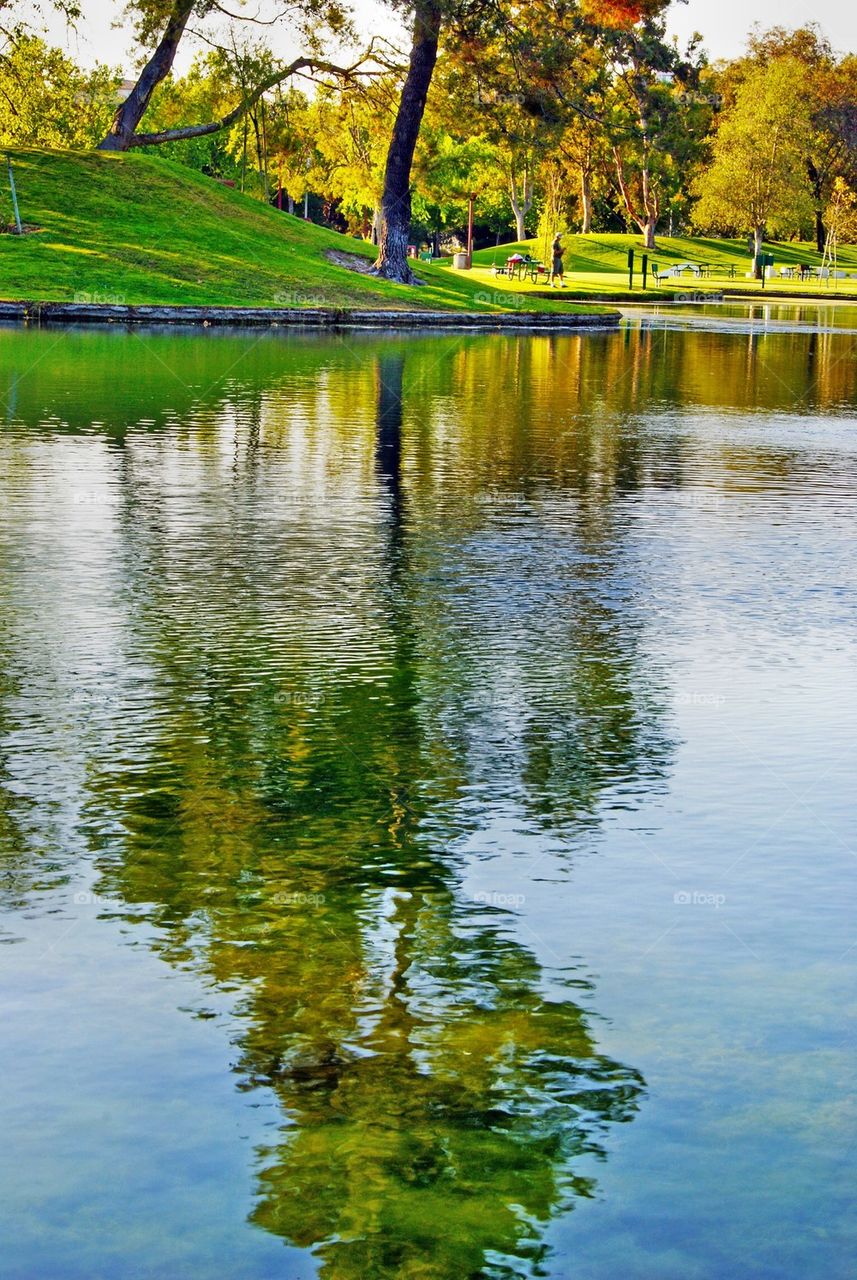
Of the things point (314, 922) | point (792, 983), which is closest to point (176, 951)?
point (314, 922)

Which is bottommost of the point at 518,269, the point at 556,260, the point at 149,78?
the point at 518,269

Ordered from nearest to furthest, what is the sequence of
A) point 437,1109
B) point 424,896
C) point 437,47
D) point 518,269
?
point 437,1109 < point 424,896 < point 437,47 < point 518,269

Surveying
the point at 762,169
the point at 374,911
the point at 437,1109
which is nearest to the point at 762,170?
the point at 762,169

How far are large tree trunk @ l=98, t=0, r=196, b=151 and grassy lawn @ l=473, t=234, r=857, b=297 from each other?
497 inches

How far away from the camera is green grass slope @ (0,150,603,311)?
40.8 m

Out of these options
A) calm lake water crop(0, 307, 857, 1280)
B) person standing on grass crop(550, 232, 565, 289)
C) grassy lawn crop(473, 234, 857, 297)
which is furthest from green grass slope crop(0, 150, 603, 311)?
calm lake water crop(0, 307, 857, 1280)

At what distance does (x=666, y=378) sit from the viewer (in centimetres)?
2780

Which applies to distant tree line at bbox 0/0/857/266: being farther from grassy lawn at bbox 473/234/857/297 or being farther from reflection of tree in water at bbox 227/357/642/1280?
reflection of tree in water at bbox 227/357/642/1280

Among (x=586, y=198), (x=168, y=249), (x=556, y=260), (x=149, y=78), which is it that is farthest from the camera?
(x=586, y=198)

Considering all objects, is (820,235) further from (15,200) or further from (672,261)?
(15,200)

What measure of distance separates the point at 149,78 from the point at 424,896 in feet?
157

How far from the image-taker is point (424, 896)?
5.34 m

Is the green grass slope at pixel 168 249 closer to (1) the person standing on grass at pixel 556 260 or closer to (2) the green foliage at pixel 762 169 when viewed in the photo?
(1) the person standing on grass at pixel 556 260

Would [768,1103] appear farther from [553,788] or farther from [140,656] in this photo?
[140,656]
